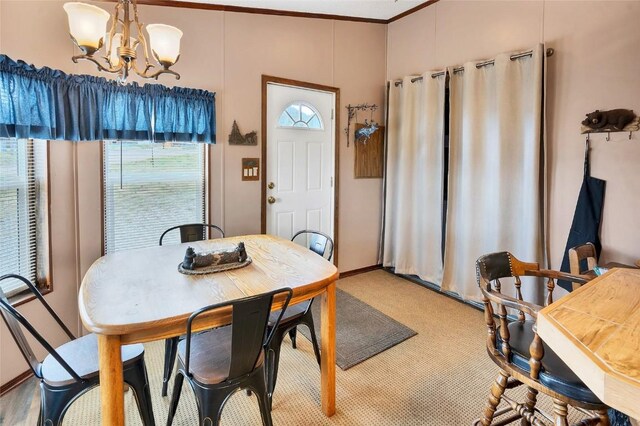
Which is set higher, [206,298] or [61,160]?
[61,160]

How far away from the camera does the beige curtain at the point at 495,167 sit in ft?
9.55

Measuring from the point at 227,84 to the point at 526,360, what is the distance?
311 cm

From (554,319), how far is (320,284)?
1.02m

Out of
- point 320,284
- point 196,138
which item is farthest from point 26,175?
point 320,284

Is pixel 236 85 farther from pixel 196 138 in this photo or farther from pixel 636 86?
pixel 636 86

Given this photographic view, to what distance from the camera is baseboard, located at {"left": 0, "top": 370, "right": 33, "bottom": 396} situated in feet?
6.93

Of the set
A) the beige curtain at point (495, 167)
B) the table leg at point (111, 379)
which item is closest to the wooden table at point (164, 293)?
the table leg at point (111, 379)

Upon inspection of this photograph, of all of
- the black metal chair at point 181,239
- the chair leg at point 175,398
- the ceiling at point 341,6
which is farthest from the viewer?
the ceiling at point 341,6

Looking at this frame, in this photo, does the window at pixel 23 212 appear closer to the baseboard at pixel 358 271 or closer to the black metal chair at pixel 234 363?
the black metal chair at pixel 234 363

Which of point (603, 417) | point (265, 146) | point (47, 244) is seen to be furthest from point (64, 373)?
point (265, 146)

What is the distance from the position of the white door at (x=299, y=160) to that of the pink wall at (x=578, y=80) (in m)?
1.61

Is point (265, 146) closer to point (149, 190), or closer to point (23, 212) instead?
point (149, 190)

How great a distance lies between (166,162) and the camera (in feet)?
10.1

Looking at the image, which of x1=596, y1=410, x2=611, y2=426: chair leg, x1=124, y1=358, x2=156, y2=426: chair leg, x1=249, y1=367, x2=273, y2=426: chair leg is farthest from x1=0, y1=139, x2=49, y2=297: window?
x1=596, y1=410, x2=611, y2=426: chair leg
